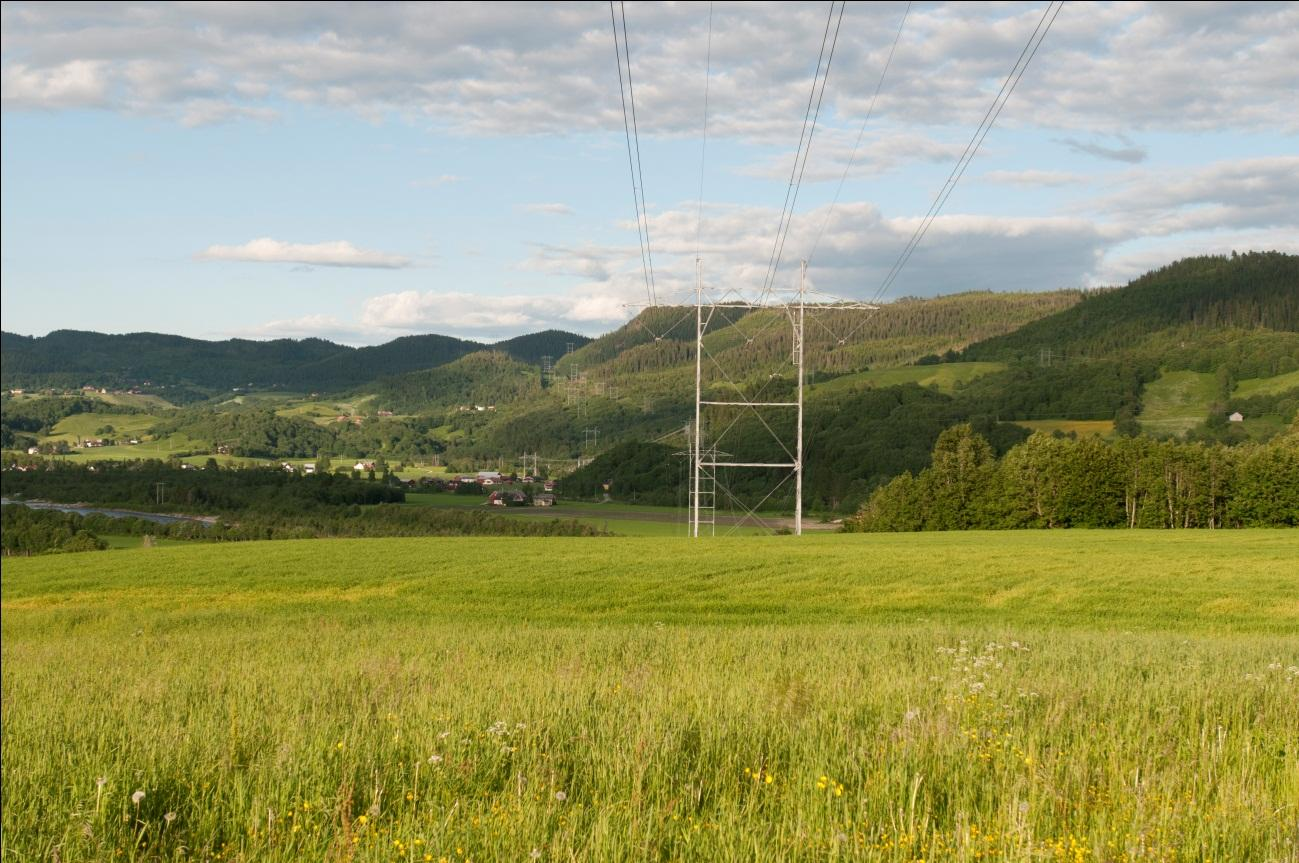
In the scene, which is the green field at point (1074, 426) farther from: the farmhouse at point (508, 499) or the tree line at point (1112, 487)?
the farmhouse at point (508, 499)

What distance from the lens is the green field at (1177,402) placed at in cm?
16638

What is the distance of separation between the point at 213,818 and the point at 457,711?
2.75 metres

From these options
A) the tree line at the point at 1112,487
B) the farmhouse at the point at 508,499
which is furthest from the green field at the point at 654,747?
the farmhouse at the point at 508,499

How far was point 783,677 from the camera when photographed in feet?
37.1

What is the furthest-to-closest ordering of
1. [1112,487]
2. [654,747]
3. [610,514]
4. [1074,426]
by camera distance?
[1074,426] → [610,514] → [1112,487] → [654,747]

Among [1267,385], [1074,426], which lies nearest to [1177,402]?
[1267,385]

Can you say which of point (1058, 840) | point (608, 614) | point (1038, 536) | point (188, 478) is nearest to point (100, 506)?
point (188, 478)

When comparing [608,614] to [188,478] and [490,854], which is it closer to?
[490,854]

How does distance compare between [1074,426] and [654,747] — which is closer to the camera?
[654,747]

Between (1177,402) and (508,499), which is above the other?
(1177,402)

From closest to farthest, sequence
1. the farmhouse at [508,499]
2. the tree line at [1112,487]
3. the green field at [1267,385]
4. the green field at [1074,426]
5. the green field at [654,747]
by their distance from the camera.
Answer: the green field at [654,747] → the tree line at [1112,487] → the farmhouse at [508,499] → the green field at [1074,426] → the green field at [1267,385]

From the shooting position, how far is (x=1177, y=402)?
18375 centimetres

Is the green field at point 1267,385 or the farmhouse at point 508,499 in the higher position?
the green field at point 1267,385

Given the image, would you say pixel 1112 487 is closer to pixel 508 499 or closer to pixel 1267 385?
pixel 508 499
